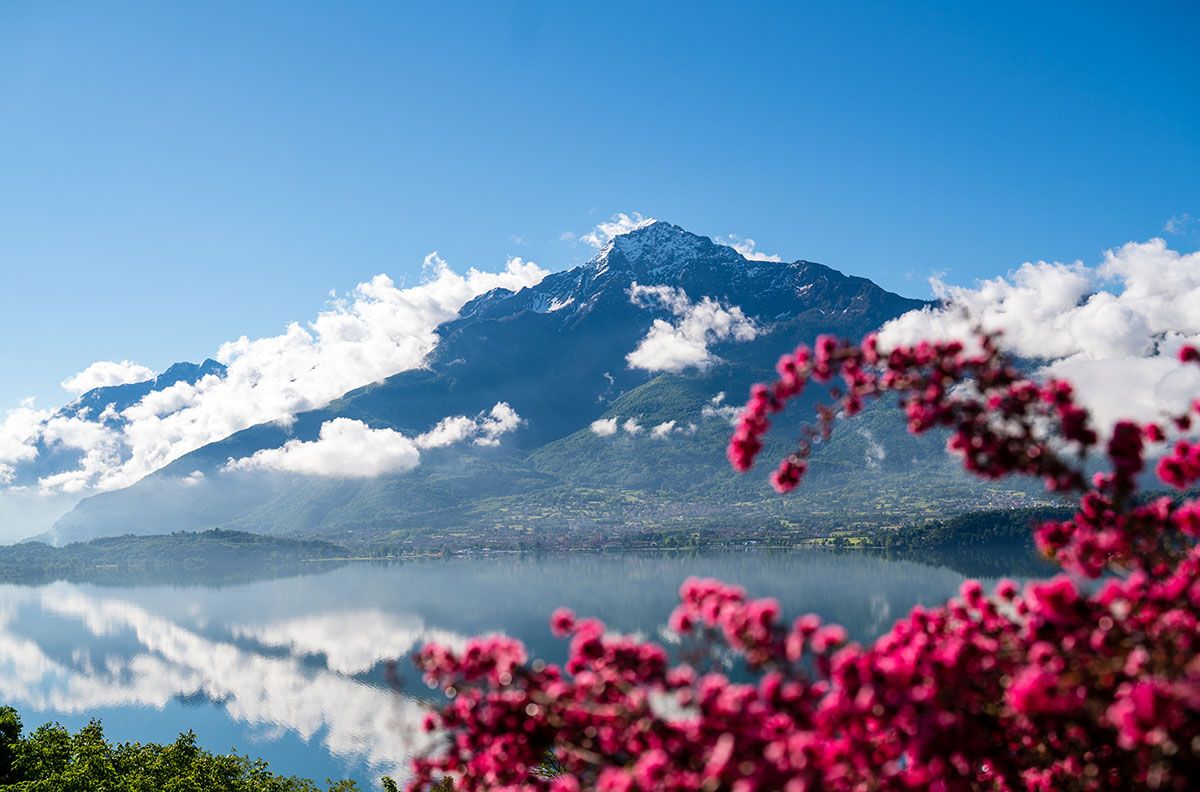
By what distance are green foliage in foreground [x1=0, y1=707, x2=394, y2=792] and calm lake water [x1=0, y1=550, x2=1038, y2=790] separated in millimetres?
25316

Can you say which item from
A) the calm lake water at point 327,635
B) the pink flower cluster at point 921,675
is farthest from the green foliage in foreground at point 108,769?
the pink flower cluster at point 921,675

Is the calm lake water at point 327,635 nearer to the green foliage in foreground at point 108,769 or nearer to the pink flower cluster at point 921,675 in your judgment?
the green foliage in foreground at point 108,769

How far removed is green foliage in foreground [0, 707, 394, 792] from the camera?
2827 centimetres

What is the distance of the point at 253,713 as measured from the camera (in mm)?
95500

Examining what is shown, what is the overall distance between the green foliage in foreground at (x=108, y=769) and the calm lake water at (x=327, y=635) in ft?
83.1

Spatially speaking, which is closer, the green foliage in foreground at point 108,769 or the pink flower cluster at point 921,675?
the pink flower cluster at point 921,675

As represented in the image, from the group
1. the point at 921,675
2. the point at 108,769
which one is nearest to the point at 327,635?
the point at 108,769

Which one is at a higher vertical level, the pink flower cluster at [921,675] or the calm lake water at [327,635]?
the pink flower cluster at [921,675]

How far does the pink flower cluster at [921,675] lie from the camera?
176 inches

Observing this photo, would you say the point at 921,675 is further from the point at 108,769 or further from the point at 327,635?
the point at 327,635

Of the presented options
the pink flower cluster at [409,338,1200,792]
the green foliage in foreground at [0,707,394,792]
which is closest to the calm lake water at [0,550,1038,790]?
the green foliage in foreground at [0,707,394,792]

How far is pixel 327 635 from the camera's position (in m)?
133

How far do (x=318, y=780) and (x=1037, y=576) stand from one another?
11142 cm

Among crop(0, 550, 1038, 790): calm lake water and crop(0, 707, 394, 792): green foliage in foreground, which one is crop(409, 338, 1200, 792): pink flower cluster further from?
crop(0, 550, 1038, 790): calm lake water
